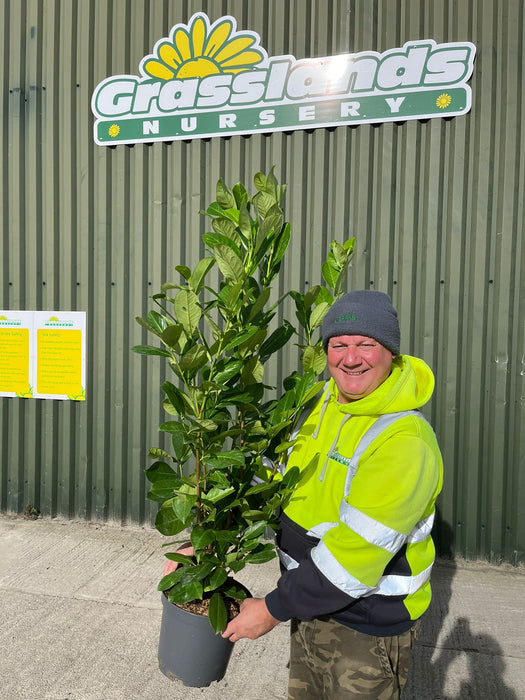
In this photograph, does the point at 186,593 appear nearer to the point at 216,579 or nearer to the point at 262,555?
the point at 216,579

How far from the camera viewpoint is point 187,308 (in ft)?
5.40

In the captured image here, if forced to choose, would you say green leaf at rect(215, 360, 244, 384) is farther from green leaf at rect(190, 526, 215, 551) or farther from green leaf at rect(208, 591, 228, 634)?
green leaf at rect(208, 591, 228, 634)

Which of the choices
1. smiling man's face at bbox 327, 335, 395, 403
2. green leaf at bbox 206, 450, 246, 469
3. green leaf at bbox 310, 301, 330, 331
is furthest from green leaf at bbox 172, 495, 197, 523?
green leaf at bbox 310, 301, 330, 331

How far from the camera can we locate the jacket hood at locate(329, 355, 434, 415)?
1.77 meters

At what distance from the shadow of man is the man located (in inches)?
52.9

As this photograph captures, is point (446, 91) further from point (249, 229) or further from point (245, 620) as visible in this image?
point (245, 620)

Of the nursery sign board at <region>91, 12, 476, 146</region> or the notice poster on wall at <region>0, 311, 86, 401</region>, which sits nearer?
the nursery sign board at <region>91, 12, 476, 146</region>

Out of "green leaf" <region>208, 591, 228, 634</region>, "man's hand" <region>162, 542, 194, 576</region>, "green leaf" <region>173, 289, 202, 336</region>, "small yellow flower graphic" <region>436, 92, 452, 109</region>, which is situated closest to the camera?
"green leaf" <region>173, 289, 202, 336</region>

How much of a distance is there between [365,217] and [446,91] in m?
1.06

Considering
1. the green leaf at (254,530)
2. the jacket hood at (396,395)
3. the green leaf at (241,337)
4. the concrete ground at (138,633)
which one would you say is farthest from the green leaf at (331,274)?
the concrete ground at (138,633)

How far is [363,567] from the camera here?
160 centimetres

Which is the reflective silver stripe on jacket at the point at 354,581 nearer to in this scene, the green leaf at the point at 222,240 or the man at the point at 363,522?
the man at the point at 363,522

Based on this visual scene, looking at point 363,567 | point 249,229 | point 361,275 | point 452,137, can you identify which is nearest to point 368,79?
point 452,137

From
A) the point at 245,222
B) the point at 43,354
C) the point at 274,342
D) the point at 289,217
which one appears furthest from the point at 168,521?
the point at 43,354
